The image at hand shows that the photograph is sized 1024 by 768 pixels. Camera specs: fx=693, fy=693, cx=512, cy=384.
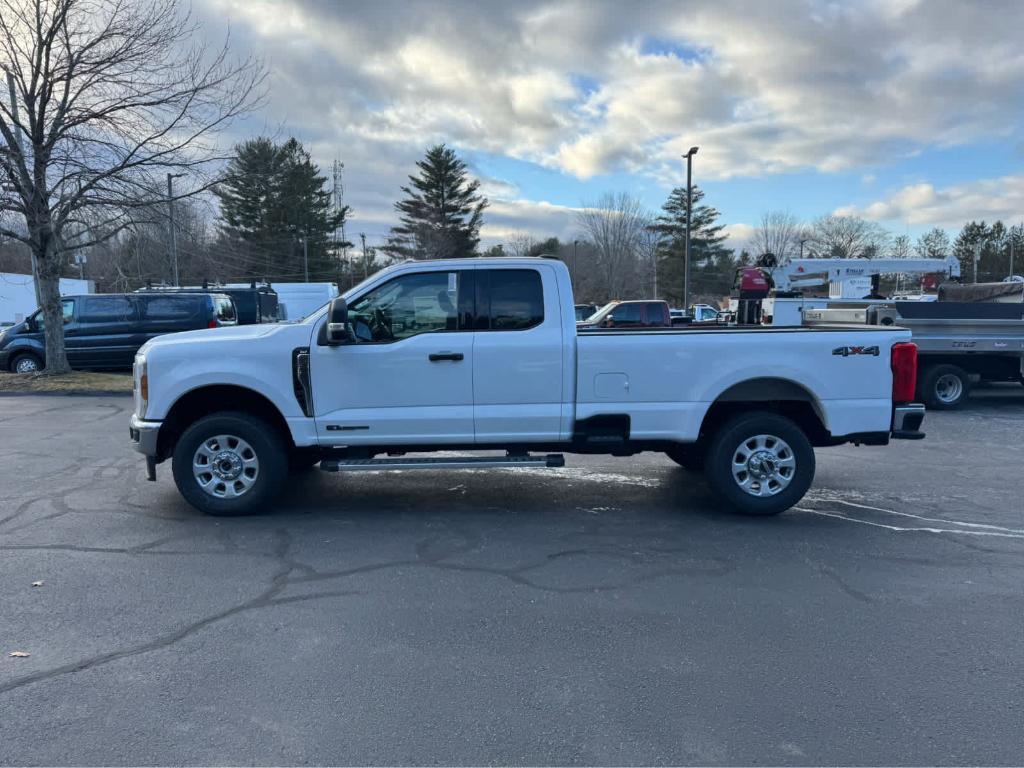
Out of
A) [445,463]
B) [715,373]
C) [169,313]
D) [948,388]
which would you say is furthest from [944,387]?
[169,313]

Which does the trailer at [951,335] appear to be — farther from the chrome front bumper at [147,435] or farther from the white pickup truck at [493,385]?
the chrome front bumper at [147,435]

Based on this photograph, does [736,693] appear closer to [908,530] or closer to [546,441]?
[546,441]

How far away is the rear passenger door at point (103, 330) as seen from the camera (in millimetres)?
16391

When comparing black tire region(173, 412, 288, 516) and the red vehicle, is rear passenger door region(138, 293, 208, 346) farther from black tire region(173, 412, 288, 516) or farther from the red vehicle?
black tire region(173, 412, 288, 516)

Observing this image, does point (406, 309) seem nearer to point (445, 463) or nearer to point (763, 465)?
point (445, 463)

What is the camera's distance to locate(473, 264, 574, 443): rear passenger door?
576cm

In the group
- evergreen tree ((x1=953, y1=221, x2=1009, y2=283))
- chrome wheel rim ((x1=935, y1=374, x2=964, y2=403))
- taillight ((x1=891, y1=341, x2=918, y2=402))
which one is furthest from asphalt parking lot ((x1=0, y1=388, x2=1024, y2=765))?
evergreen tree ((x1=953, y1=221, x2=1009, y2=283))

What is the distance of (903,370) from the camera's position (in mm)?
5848

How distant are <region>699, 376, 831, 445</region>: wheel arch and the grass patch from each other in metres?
12.1

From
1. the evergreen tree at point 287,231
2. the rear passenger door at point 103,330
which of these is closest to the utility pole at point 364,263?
the evergreen tree at point 287,231

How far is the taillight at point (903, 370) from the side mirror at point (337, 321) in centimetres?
457

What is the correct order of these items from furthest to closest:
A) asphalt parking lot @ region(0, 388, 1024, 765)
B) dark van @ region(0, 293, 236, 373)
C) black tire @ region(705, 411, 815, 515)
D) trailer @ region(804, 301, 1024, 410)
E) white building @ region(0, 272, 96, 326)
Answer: white building @ region(0, 272, 96, 326)
dark van @ region(0, 293, 236, 373)
trailer @ region(804, 301, 1024, 410)
black tire @ region(705, 411, 815, 515)
asphalt parking lot @ region(0, 388, 1024, 765)

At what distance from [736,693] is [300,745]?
6.39 ft

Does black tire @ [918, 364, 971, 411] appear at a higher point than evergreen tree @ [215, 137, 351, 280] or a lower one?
lower
